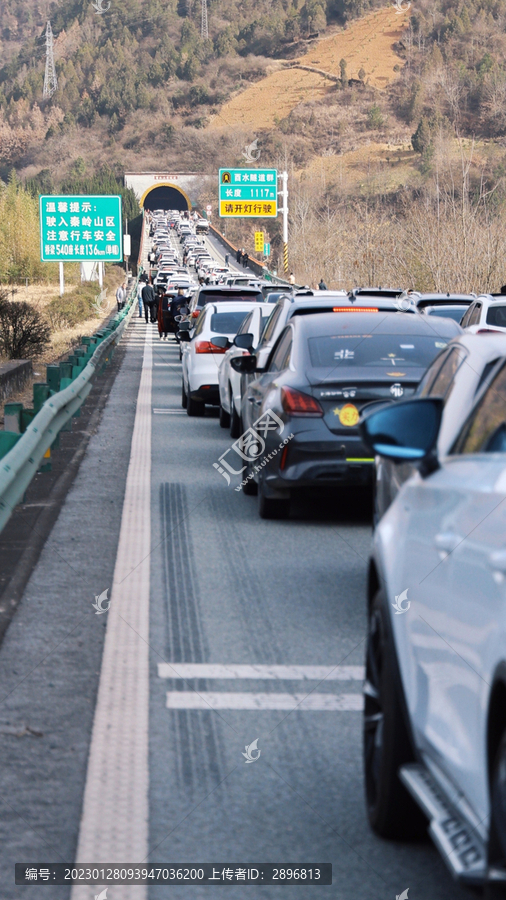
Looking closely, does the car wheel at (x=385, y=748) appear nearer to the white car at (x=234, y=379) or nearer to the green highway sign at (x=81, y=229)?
the white car at (x=234, y=379)

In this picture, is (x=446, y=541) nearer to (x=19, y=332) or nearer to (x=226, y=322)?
(x=226, y=322)

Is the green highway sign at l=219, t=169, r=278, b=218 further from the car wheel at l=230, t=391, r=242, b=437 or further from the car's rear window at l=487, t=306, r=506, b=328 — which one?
the car wheel at l=230, t=391, r=242, b=437

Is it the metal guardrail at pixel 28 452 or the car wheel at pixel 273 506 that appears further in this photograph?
the car wheel at pixel 273 506

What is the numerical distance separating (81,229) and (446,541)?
4847cm

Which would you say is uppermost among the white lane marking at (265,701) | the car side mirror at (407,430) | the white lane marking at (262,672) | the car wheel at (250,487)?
the car side mirror at (407,430)

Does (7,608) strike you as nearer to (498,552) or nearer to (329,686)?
(329,686)

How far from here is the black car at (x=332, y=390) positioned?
9.20 m

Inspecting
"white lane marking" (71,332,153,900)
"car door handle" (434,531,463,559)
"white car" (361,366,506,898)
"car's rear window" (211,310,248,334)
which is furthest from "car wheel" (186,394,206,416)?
"car door handle" (434,531,463,559)

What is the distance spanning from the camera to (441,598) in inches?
128

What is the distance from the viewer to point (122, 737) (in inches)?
190

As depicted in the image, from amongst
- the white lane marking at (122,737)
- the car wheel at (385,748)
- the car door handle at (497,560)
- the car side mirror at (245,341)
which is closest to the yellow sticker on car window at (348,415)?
the white lane marking at (122,737)

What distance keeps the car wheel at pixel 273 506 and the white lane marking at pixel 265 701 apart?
170 inches

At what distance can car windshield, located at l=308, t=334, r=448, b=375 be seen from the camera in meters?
9.48

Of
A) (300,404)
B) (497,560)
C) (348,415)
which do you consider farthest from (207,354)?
(497,560)
